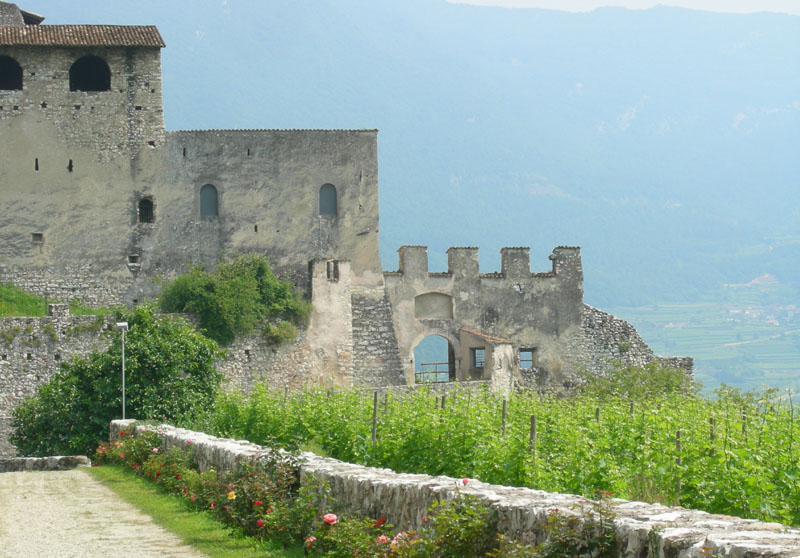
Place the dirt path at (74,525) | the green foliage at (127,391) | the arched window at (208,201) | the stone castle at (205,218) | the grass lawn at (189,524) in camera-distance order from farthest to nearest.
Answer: the arched window at (208,201) → the stone castle at (205,218) → the green foliage at (127,391) → the dirt path at (74,525) → the grass lawn at (189,524)

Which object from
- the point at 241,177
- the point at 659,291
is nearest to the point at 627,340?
the point at 241,177

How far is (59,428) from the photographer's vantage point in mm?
27938

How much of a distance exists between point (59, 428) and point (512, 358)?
57.3 ft

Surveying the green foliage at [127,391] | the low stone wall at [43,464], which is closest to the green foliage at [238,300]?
the green foliage at [127,391]

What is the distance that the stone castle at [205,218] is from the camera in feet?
133

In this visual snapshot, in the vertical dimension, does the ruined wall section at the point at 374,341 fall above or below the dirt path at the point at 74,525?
above

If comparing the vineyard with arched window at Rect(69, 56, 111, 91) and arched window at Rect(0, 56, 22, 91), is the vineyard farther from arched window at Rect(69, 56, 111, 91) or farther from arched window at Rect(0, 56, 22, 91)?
arched window at Rect(0, 56, 22, 91)

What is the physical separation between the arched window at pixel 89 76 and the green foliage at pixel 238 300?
7.44m

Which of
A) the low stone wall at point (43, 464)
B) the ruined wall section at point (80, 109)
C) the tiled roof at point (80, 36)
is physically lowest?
the low stone wall at point (43, 464)

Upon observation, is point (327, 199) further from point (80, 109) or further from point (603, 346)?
point (603, 346)

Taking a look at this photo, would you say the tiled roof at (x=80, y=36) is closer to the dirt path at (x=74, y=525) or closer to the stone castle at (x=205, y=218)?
the stone castle at (x=205, y=218)

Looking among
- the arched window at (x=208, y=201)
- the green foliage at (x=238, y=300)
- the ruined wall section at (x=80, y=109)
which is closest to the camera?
the green foliage at (x=238, y=300)

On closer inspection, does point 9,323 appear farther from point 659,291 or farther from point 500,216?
point 500,216

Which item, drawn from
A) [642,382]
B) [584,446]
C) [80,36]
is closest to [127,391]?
[584,446]
